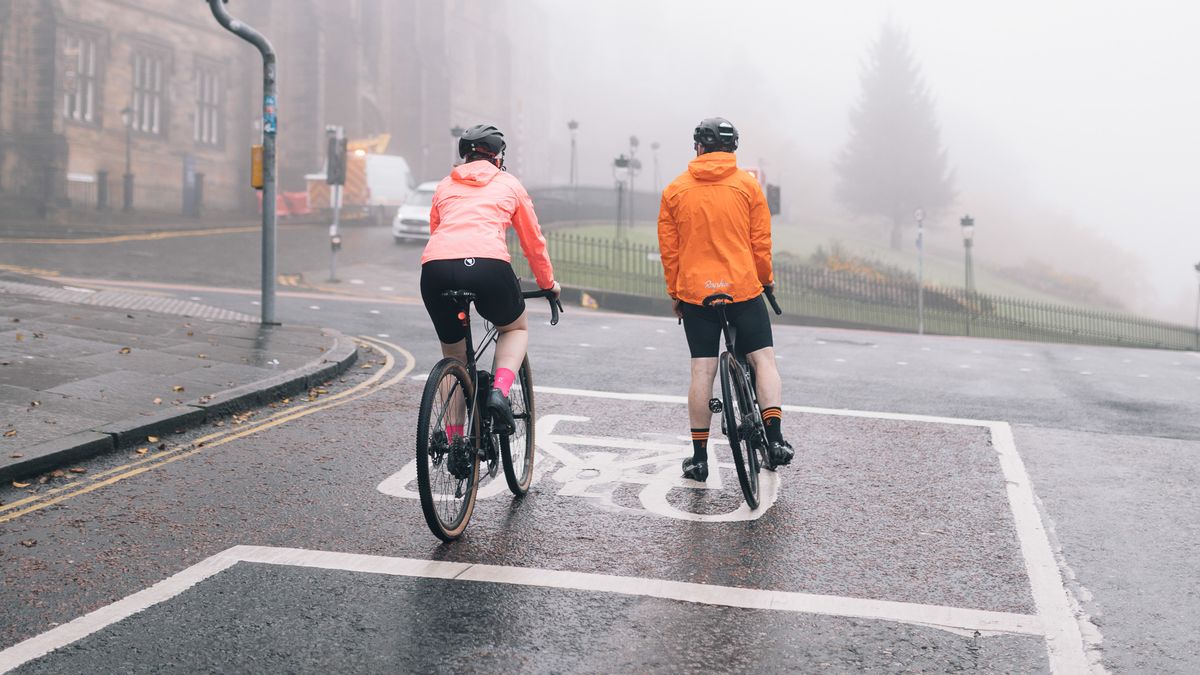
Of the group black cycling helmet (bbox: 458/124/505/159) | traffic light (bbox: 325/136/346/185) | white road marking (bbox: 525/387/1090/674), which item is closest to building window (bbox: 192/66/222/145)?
traffic light (bbox: 325/136/346/185)

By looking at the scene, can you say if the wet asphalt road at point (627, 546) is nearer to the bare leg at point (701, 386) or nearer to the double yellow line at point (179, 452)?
the double yellow line at point (179, 452)

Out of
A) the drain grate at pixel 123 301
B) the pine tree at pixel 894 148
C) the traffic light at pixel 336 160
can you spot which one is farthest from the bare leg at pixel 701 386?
the pine tree at pixel 894 148

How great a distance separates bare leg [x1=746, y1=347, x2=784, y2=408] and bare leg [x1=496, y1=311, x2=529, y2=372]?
4.41 ft

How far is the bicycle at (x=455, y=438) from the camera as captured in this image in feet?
15.1

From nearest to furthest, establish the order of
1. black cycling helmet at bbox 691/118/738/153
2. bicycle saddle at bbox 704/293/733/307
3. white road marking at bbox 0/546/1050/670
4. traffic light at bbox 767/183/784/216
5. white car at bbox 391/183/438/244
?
white road marking at bbox 0/546/1050/670, bicycle saddle at bbox 704/293/733/307, black cycling helmet at bbox 691/118/738/153, traffic light at bbox 767/183/784/216, white car at bbox 391/183/438/244

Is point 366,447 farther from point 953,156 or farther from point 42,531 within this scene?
point 953,156

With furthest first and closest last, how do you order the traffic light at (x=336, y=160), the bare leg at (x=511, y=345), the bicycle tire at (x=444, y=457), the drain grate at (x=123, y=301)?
the traffic light at (x=336, y=160), the drain grate at (x=123, y=301), the bare leg at (x=511, y=345), the bicycle tire at (x=444, y=457)

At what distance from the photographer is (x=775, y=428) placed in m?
5.82

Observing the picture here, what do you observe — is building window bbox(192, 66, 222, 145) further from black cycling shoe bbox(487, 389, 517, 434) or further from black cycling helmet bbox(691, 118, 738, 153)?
black cycling shoe bbox(487, 389, 517, 434)

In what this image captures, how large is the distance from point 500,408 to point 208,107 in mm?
39925

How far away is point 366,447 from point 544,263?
2.35 m

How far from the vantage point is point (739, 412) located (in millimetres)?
5672

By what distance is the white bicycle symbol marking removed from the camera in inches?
225

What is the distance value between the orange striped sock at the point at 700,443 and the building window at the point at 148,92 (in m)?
35.7
